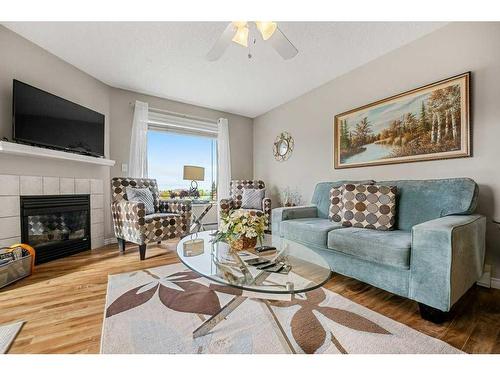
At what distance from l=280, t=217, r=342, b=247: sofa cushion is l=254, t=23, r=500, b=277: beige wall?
1.06 m

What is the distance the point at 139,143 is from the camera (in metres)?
3.44

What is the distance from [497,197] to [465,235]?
821 mm

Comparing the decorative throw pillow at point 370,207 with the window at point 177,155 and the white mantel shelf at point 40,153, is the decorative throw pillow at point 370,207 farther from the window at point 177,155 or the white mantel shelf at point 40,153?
the white mantel shelf at point 40,153

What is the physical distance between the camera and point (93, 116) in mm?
2889

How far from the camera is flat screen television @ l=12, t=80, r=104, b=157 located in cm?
215

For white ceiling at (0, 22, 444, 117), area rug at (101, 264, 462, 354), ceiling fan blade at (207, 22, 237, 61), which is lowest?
area rug at (101, 264, 462, 354)

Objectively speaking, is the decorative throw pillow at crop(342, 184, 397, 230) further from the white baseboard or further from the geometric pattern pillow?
the white baseboard

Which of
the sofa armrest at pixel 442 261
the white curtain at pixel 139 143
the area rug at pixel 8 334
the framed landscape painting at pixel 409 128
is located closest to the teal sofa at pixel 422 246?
the sofa armrest at pixel 442 261

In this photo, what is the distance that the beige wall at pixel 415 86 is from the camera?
1.79m

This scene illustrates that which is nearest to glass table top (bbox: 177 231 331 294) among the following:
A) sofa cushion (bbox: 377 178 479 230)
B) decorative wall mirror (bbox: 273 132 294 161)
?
sofa cushion (bbox: 377 178 479 230)

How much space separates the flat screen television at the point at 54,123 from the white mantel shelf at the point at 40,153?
3.8 inches

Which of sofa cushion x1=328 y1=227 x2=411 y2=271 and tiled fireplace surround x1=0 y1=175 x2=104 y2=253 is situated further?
tiled fireplace surround x1=0 y1=175 x2=104 y2=253

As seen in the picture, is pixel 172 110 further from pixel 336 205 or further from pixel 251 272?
pixel 251 272
